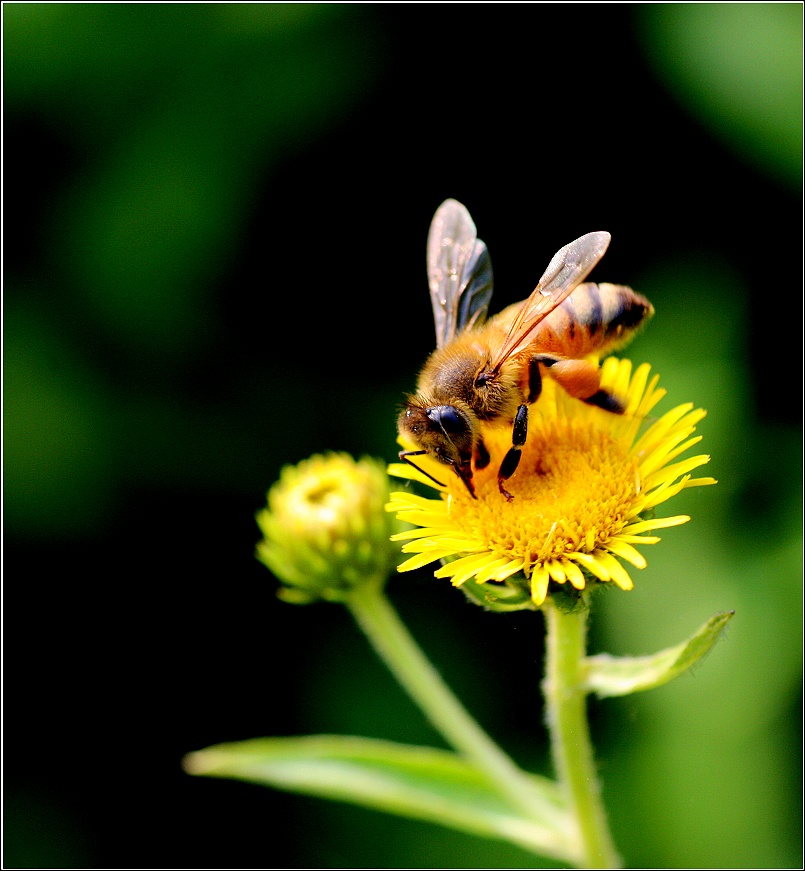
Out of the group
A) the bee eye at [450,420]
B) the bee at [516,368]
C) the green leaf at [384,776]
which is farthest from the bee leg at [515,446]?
the green leaf at [384,776]

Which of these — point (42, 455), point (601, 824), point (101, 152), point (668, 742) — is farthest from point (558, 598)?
point (101, 152)

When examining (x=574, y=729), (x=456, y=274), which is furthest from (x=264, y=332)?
(x=574, y=729)

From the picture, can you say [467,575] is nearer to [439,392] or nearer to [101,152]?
[439,392]

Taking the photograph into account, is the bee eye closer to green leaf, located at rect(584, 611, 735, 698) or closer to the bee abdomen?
the bee abdomen

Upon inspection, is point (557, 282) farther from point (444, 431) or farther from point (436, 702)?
point (436, 702)

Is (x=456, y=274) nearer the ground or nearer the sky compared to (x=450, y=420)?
nearer the sky
